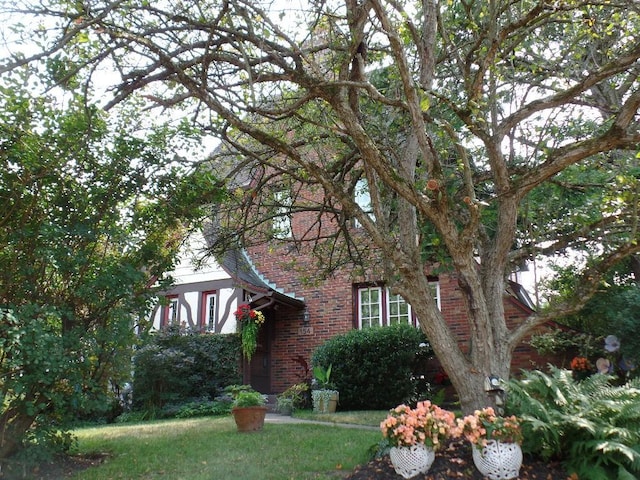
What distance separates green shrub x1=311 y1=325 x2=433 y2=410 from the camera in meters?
11.7

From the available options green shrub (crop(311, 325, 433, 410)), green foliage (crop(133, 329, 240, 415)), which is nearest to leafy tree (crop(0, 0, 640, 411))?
green shrub (crop(311, 325, 433, 410))

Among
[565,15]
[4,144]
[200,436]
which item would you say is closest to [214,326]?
[200,436]

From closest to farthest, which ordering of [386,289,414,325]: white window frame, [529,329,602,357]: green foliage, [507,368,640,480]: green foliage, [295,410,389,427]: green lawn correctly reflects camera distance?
[507,368,640,480]: green foliage → [295,410,389,427]: green lawn → [529,329,602,357]: green foliage → [386,289,414,325]: white window frame

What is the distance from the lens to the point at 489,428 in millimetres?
4871

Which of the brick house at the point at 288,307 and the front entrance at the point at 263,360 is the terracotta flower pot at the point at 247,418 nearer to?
the brick house at the point at 288,307

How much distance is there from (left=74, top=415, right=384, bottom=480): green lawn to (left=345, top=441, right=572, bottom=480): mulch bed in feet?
1.64

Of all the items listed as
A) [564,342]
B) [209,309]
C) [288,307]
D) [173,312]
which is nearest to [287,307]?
[288,307]

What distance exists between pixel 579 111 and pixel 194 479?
25.8 feet

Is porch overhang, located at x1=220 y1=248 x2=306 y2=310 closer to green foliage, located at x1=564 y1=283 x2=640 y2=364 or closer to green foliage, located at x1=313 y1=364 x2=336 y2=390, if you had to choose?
green foliage, located at x1=313 y1=364 x2=336 y2=390

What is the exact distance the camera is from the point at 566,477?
15.8 feet

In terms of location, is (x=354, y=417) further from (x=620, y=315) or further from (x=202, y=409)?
(x=620, y=315)

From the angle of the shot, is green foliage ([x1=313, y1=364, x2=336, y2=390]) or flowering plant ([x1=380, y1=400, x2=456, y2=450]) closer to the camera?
flowering plant ([x1=380, y1=400, x2=456, y2=450])

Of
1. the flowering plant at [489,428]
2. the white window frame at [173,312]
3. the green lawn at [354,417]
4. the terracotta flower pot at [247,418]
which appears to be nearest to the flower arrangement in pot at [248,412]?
the terracotta flower pot at [247,418]

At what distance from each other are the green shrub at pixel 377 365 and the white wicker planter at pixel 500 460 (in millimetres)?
6820
